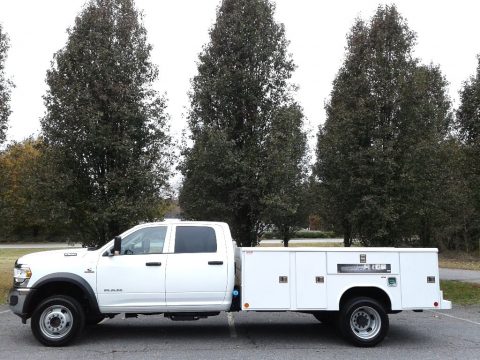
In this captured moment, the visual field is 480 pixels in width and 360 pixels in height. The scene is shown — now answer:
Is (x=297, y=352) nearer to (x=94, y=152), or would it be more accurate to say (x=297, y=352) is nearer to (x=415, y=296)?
(x=415, y=296)

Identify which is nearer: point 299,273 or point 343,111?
point 299,273

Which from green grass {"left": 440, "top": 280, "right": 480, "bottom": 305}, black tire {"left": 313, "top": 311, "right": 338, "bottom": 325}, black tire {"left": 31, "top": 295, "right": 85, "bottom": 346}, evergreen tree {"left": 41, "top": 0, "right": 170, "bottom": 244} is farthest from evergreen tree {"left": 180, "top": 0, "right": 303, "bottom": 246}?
black tire {"left": 31, "top": 295, "right": 85, "bottom": 346}

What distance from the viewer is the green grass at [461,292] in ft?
44.9

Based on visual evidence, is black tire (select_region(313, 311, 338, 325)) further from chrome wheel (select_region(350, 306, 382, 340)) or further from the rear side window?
the rear side window

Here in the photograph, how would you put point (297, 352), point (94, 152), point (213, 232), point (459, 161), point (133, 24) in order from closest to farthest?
1. point (297, 352)
2. point (213, 232)
3. point (94, 152)
4. point (133, 24)
5. point (459, 161)

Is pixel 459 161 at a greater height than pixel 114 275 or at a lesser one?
greater

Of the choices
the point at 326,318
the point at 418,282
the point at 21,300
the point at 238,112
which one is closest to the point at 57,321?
the point at 21,300

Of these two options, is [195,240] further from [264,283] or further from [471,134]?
[471,134]

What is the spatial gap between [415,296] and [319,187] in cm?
1026

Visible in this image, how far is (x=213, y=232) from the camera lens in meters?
8.56

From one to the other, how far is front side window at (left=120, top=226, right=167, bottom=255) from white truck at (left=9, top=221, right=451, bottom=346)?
1.0 inches

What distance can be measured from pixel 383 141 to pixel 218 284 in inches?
341

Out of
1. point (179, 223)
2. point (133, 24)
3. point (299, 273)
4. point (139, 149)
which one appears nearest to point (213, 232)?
point (179, 223)

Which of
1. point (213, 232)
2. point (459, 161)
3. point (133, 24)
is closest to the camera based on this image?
point (213, 232)
